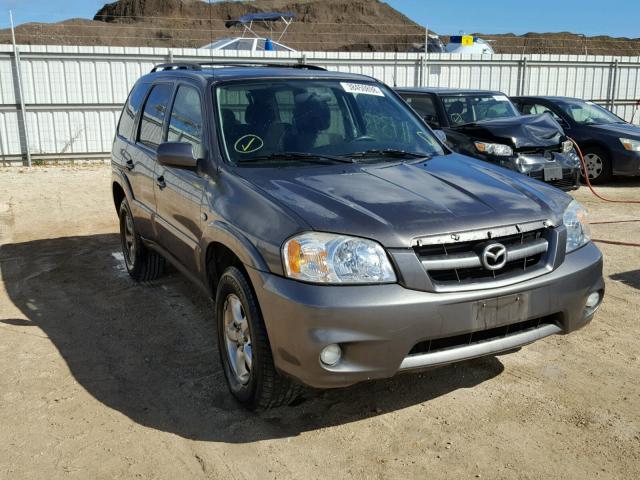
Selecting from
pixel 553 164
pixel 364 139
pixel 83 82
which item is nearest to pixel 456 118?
pixel 553 164

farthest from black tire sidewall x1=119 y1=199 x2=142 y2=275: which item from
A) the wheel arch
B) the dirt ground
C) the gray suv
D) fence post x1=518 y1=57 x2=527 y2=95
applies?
fence post x1=518 y1=57 x2=527 y2=95

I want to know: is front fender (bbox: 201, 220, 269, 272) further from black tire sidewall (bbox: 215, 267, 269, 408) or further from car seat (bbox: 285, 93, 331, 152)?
car seat (bbox: 285, 93, 331, 152)

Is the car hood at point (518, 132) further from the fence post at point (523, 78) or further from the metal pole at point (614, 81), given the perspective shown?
the metal pole at point (614, 81)

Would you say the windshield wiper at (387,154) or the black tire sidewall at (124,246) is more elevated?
the windshield wiper at (387,154)

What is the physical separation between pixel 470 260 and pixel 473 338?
389 millimetres

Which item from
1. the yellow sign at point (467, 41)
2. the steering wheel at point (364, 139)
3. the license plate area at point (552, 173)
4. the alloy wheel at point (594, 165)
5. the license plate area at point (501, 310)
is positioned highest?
the yellow sign at point (467, 41)

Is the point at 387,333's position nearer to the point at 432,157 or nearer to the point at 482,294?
the point at 482,294

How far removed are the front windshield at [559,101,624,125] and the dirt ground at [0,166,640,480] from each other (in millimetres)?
6748

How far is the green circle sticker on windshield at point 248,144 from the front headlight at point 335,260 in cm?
109

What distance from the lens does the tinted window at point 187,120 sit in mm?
4129

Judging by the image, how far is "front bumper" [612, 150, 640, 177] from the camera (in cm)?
1056

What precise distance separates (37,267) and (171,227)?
2682 millimetres

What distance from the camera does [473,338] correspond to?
3121 mm

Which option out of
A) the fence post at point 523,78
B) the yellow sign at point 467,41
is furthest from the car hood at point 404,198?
the yellow sign at point 467,41
